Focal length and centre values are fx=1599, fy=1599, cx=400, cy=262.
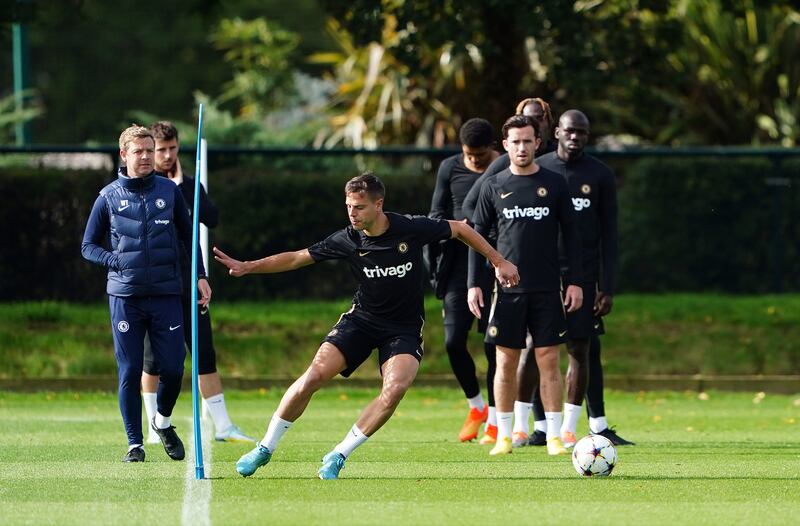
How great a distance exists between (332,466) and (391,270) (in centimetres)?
114

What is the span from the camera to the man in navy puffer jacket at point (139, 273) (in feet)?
31.8

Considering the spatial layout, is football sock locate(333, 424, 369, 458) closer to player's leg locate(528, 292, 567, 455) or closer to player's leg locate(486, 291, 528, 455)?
player's leg locate(486, 291, 528, 455)

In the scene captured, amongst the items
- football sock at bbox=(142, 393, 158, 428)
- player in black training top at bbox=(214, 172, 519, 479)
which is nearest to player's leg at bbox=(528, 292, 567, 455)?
player in black training top at bbox=(214, 172, 519, 479)

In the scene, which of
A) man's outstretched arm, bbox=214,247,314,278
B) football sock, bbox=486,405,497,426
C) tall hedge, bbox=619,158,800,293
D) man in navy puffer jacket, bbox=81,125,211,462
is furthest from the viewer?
tall hedge, bbox=619,158,800,293

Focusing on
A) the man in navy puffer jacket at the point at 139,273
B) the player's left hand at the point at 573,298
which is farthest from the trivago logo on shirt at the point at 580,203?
the man in navy puffer jacket at the point at 139,273

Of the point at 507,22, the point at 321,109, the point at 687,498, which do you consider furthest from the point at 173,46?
the point at 687,498

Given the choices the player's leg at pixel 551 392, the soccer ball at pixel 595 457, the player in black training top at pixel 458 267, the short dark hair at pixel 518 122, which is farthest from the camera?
the player in black training top at pixel 458 267

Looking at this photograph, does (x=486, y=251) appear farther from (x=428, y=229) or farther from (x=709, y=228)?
(x=709, y=228)

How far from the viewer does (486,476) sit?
910 centimetres

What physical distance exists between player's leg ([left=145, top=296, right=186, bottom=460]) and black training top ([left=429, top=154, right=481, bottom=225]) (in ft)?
7.62

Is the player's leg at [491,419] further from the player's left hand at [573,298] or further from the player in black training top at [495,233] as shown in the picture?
the player's left hand at [573,298]

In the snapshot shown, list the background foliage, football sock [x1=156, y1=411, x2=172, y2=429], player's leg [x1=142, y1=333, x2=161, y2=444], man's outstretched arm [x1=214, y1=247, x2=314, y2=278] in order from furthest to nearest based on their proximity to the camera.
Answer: the background foliage → player's leg [x1=142, y1=333, x2=161, y2=444] → football sock [x1=156, y1=411, x2=172, y2=429] → man's outstretched arm [x1=214, y1=247, x2=314, y2=278]

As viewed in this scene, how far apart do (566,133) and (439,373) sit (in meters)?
6.08

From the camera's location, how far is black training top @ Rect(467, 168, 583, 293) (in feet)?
33.2
